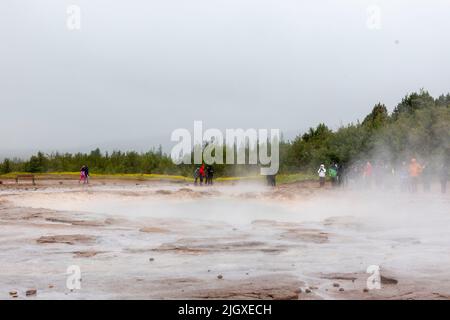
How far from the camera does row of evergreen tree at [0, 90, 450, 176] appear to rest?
3512 centimetres

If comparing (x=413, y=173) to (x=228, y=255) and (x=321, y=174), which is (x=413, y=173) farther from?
(x=228, y=255)

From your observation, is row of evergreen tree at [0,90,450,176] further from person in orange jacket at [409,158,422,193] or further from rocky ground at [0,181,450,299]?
rocky ground at [0,181,450,299]

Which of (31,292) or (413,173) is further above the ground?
(413,173)

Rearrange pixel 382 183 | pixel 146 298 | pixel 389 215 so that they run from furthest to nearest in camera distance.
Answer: pixel 382 183 < pixel 389 215 < pixel 146 298

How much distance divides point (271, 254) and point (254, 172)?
151 feet

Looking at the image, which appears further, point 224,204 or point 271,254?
point 224,204

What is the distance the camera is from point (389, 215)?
19938 mm

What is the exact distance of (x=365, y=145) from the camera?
40.5 m

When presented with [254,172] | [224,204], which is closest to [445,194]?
[224,204]

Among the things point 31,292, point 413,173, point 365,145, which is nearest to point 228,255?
point 31,292

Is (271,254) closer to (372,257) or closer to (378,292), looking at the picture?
(372,257)

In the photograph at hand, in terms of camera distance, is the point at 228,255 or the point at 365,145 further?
the point at 365,145

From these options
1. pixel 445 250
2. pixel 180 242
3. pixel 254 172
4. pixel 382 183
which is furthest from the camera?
pixel 254 172

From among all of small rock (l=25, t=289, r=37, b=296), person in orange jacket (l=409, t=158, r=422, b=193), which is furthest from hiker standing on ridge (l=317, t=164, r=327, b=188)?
small rock (l=25, t=289, r=37, b=296)
